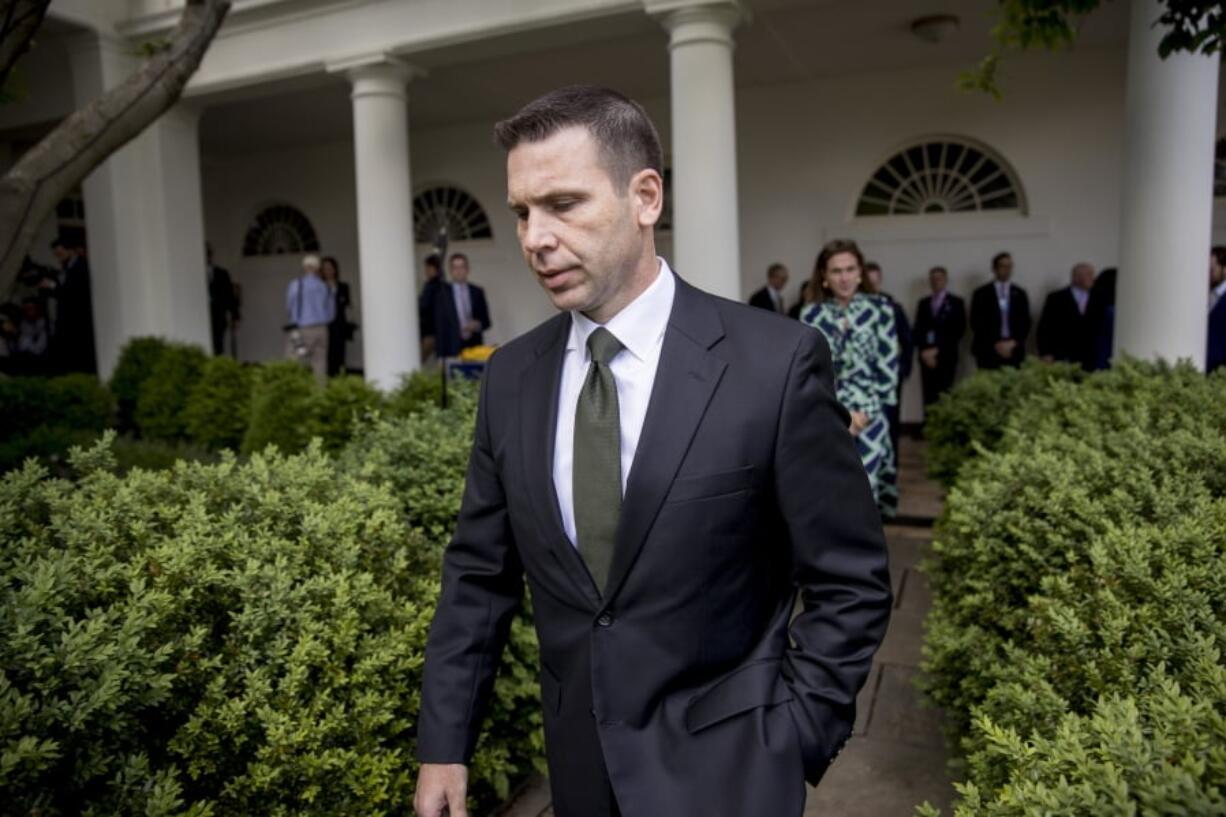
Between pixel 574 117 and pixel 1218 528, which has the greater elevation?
pixel 574 117

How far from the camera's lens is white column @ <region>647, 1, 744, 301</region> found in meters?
8.20

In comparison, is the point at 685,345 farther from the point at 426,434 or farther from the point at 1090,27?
the point at 1090,27

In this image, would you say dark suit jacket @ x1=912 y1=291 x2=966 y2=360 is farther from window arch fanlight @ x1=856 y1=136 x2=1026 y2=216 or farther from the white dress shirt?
the white dress shirt

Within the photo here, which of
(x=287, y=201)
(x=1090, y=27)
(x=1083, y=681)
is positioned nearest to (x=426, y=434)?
(x=1083, y=681)

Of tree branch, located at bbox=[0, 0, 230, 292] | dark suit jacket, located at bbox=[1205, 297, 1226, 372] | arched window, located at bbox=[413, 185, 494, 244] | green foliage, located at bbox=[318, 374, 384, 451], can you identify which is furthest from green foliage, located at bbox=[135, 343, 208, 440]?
dark suit jacket, located at bbox=[1205, 297, 1226, 372]

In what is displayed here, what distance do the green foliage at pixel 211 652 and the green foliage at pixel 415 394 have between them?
13.7 ft

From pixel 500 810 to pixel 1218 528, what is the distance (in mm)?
2520

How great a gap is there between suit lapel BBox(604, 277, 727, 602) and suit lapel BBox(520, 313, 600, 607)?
9 cm

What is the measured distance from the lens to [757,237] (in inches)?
522

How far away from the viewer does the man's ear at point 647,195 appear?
168cm

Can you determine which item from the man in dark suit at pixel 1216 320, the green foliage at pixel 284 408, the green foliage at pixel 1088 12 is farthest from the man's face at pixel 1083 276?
the green foliage at pixel 284 408

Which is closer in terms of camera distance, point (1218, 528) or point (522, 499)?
point (522, 499)

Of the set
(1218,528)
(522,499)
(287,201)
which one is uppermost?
(287,201)

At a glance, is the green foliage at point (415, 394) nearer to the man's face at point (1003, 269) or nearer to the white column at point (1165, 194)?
the white column at point (1165, 194)
